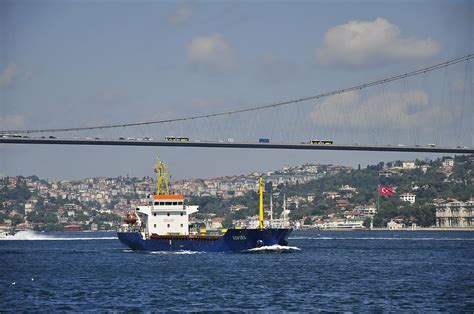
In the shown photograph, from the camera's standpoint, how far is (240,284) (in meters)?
41.9

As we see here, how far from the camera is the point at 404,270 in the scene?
50.8 m

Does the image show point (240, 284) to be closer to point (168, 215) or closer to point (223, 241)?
point (223, 241)

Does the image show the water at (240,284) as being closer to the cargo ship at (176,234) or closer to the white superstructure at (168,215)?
the cargo ship at (176,234)

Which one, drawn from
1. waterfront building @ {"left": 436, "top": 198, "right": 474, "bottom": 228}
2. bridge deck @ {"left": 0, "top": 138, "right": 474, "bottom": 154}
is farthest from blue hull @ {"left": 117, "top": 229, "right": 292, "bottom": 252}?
waterfront building @ {"left": 436, "top": 198, "right": 474, "bottom": 228}

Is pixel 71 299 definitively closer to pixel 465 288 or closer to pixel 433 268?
pixel 465 288

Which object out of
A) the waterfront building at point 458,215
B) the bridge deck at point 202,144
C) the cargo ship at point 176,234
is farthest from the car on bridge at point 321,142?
the waterfront building at point 458,215

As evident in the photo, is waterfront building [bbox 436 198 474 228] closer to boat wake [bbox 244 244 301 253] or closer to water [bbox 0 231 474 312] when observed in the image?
boat wake [bbox 244 244 301 253]

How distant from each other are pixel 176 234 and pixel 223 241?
17.4 feet

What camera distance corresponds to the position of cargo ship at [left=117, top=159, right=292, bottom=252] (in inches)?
2606

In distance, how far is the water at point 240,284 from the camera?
34656 mm

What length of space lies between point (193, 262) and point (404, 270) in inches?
471

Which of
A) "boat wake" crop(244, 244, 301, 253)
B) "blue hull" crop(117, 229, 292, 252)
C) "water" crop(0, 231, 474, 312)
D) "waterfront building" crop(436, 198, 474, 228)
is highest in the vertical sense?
"waterfront building" crop(436, 198, 474, 228)

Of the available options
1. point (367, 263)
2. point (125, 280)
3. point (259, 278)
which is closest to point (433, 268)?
point (367, 263)

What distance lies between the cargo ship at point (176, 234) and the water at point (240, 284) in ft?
11.6
